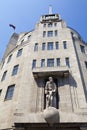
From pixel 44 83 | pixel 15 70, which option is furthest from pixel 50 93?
pixel 15 70

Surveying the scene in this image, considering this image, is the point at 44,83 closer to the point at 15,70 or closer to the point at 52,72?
the point at 52,72

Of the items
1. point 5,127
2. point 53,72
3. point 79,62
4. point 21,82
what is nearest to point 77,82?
point 53,72

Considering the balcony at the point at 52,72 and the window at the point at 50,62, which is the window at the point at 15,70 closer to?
the balcony at the point at 52,72

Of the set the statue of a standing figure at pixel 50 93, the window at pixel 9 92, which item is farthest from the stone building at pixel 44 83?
the statue of a standing figure at pixel 50 93

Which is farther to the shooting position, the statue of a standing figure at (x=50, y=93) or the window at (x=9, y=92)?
the window at (x=9, y=92)

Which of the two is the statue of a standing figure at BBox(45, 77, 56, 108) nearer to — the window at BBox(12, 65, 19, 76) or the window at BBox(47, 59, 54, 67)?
the window at BBox(47, 59, 54, 67)

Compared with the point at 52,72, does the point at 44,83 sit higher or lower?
lower

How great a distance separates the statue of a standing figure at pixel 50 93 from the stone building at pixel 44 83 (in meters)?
0.48

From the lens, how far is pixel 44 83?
2405cm

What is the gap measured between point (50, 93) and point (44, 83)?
108 inches

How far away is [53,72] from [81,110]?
644cm

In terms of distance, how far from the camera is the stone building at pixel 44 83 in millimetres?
19156

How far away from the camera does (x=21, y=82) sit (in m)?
24.6

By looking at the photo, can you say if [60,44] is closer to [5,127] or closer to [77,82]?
[77,82]
